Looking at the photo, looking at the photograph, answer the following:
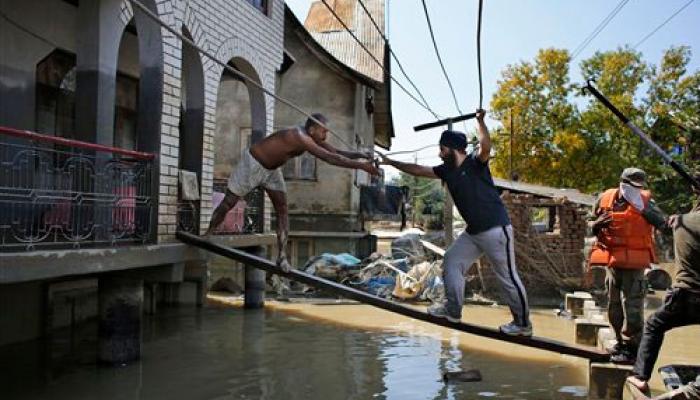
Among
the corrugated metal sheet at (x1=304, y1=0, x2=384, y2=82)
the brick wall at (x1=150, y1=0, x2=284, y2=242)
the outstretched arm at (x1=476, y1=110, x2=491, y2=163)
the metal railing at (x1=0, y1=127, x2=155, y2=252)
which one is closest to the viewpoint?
the outstretched arm at (x1=476, y1=110, x2=491, y2=163)

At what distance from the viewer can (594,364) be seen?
228 inches

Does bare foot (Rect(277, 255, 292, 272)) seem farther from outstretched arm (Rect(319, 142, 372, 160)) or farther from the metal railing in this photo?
the metal railing

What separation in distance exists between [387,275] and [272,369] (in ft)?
24.0

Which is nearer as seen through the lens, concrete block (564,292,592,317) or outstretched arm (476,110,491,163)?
outstretched arm (476,110,491,163)

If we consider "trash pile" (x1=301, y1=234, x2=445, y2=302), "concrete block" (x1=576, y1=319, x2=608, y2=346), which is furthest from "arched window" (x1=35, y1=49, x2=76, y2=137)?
"concrete block" (x1=576, y1=319, x2=608, y2=346)

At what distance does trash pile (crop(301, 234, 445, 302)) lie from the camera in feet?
43.9

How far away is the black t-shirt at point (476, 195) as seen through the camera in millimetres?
5664

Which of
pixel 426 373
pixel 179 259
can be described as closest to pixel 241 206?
pixel 179 259

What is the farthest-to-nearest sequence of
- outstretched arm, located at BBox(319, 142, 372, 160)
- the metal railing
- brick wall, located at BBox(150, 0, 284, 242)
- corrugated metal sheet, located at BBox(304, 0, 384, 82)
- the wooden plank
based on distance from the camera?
corrugated metal sheet, located at BBox(304, 0, 384, 82) → brick wall, located at BBox(150, 0, 284, 242) → outstretched arm, located at BBox(319, 142, 372, 160) → the wooden plank → the metal railing

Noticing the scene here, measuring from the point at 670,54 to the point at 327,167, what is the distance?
51.4ft

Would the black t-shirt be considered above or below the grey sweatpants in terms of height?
above

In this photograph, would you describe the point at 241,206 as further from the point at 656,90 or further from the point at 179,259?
the point at 656,90

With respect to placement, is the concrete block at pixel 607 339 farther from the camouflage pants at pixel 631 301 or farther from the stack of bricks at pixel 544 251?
the stack of bricks at pixel 544 251

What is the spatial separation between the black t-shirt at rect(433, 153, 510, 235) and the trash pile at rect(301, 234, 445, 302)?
735cm
